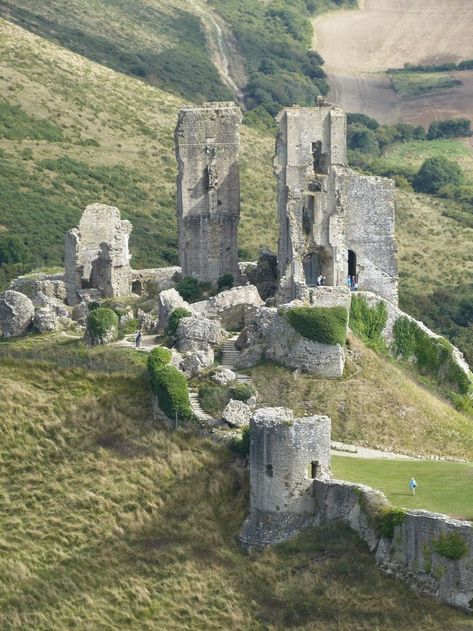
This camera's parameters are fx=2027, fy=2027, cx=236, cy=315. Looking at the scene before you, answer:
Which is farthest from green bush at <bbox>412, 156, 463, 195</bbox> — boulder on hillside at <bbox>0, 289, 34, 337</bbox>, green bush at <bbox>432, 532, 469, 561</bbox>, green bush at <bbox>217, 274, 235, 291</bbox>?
green bush at <bbox>432, 532, 469, 561</bbox>

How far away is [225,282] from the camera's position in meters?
68.0

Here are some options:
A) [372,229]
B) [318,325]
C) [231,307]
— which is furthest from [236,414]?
[372,229]

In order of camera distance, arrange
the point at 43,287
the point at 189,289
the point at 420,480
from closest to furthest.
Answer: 1. the point at 420,480
2. the point at 189,289
3. the point at 43,287

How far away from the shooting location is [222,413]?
5584 centimetres

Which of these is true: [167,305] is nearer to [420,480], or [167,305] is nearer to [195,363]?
[195,363]

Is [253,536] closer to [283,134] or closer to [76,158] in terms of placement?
[283,134]

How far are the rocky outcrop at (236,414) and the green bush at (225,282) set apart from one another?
12.1 m

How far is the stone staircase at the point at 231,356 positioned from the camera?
5912 centimetres

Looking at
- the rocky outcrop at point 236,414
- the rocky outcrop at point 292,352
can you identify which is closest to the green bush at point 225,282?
the rocky outcrop at point 292,352

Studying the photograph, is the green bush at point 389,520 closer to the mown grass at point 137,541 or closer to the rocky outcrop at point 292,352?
the mown grass at point 137,541

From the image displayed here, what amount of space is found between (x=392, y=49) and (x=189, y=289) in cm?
11080

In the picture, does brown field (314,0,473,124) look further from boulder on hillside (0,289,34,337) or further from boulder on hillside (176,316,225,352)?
boulder on hillside (176,316,225,352)

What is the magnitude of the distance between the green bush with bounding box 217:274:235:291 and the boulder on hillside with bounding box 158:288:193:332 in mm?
3638

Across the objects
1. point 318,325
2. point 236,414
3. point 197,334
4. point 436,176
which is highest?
point 436,176
